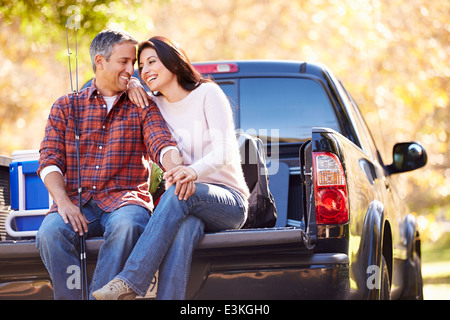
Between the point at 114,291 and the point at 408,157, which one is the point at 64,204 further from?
the point at 408,157

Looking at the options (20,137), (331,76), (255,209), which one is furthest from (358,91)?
(255,209)

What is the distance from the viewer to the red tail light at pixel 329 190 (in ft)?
11.5

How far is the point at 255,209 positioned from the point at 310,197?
0.65 m

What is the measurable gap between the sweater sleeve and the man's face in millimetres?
497

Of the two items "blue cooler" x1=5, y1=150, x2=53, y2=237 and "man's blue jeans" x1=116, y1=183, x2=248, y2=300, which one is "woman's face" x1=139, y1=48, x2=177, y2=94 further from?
"blue cooler" x1=5, y1=150, x2=53, y2=237

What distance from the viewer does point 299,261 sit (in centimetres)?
346

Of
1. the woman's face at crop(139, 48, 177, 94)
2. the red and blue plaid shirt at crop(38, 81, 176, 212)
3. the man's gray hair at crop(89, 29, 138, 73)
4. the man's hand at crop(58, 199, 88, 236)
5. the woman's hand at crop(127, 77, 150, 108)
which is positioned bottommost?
the man's hand at crop(58, 199, 88, 236)

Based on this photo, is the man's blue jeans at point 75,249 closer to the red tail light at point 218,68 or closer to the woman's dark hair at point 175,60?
the woman's dark hair at point 175,60

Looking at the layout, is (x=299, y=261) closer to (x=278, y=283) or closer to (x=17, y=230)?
(x=278, y=283)

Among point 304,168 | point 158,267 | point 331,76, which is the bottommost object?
point 158,267

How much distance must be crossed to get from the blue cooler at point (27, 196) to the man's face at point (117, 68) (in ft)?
2.18

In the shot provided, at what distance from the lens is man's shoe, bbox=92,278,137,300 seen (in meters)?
3.32

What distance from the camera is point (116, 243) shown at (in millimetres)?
3520

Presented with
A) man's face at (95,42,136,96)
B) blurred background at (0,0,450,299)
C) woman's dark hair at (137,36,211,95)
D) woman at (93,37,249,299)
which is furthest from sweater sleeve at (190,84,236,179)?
blurred background at (0,0,450,299)
